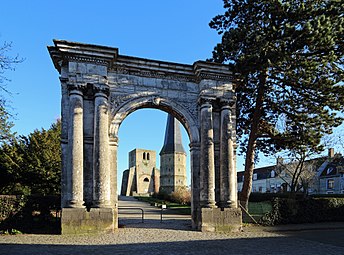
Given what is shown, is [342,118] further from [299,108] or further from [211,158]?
[211,158]

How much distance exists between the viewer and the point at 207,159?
445 inches

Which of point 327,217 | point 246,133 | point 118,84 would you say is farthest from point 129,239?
point 327,217

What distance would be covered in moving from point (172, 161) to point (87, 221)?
4201cm

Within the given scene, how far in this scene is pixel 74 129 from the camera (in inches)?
400

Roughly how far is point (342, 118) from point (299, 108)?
6.12 feet

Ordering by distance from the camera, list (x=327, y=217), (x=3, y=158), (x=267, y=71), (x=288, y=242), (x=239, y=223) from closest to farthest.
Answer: (x=288, y=242)
(x=239, y=223)
(x=267, y=71)
(x=327, y=217)
(x=3, y=158)

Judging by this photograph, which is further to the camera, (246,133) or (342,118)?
(246,133)

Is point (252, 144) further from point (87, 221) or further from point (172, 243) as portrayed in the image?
point (87, 221)

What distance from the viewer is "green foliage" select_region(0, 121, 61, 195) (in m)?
18.9

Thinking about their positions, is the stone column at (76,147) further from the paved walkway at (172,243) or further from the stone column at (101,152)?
the paved walkway at (172,243)

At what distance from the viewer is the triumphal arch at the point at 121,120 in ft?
33.0

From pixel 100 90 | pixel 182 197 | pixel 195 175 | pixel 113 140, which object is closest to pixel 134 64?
pixel 100 90

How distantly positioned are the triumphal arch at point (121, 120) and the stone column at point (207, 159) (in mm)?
35

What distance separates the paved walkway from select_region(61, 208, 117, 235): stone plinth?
32cm
